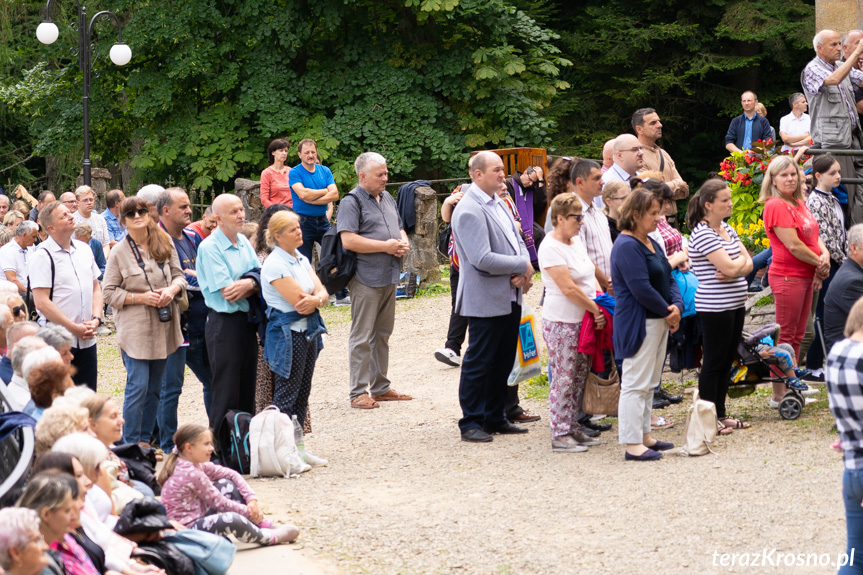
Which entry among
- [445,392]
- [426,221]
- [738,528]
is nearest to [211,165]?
[426,221]

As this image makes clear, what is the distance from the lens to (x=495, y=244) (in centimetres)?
762

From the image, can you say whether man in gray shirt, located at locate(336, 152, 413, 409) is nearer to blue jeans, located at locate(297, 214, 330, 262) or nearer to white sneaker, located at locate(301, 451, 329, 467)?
white sneaker, located at locate(301, 451, 329, 467)

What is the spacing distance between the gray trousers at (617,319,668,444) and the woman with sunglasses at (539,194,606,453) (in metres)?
0.45

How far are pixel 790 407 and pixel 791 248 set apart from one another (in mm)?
1207

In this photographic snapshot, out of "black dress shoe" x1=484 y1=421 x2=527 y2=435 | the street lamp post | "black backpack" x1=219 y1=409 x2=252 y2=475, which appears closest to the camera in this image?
"black backpack" x1=219 y1=409 x2=252 y2=475

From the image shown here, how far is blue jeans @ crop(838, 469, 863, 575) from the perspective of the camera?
4.03m

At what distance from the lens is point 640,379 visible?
6.81 m

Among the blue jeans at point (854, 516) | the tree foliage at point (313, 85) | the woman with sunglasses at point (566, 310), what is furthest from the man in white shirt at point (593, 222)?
the tree foliage at point (313, 85)

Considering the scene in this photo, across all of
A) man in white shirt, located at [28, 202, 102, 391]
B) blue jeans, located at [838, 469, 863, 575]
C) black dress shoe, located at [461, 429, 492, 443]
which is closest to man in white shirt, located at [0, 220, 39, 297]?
man in white shirt, located at [28, 202, 102, 391]

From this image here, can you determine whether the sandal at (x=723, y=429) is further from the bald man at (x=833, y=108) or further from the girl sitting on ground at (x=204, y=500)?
the girl sitting on ground at (x=204, y=500)

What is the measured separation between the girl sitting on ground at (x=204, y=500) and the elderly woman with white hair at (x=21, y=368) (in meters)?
0.83

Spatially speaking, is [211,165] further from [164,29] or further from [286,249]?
[286,249]

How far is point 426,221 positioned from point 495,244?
364 inches

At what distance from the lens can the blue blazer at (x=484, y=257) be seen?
295 inches
